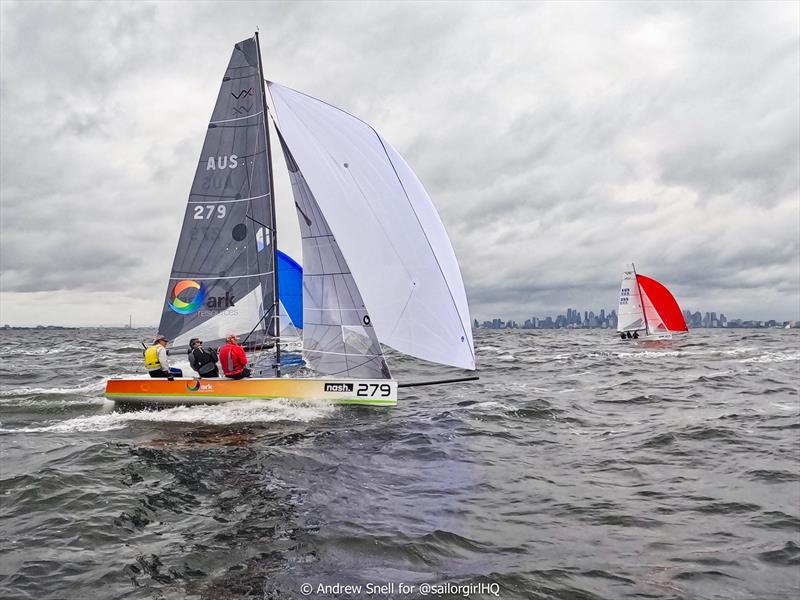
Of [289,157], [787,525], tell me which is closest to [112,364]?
[289,157]

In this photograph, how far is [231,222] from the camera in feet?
48.2

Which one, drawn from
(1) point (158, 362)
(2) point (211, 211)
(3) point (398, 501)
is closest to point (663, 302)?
(2) point (211, 211)

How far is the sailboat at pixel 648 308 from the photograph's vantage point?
51.8 metres

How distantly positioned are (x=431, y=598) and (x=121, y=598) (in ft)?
8.33

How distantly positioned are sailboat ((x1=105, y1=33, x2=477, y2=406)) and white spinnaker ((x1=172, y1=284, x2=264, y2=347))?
1.1 inches

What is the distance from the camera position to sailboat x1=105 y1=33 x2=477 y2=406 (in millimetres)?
12797

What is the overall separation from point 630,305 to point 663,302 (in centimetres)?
281

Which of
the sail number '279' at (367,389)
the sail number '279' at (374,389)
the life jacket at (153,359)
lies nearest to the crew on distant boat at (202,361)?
the life jacket at (153,359)

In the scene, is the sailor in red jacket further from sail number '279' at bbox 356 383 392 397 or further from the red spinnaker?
the red spinnaker

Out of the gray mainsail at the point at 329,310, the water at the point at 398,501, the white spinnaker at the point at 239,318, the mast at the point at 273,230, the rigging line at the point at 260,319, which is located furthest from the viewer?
the white spinnaker at the point at 239,318

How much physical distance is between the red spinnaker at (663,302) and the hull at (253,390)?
44562 mm

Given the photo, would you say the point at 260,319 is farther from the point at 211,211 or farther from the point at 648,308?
the point at 648,308

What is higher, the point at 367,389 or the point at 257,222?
the point at 257,222

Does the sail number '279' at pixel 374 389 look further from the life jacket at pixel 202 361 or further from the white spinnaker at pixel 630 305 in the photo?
the white spinnaker at pixel 630 305
